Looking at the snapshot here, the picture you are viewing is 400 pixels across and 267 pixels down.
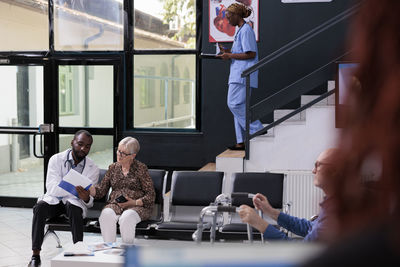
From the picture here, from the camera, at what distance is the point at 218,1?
722cm

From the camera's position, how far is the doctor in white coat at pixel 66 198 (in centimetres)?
523

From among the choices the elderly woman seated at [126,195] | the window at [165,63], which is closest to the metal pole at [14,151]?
the window at [165,63]

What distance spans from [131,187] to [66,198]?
0.61 metres

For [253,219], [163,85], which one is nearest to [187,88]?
[163,85]

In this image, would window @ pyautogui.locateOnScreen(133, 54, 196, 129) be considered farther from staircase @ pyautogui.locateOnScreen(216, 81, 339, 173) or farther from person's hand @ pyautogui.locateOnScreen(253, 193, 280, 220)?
person's hand @ pyautogui.locateOnScreen(253, 193, 280, 220)

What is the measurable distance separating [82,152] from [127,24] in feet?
8.01

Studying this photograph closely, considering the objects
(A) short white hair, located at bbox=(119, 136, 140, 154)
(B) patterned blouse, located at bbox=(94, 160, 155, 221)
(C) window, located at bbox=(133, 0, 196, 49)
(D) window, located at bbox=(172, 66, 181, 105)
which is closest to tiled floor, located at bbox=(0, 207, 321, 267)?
(B) patterned blouse, located at bbox=(94, 160, 155, 221)

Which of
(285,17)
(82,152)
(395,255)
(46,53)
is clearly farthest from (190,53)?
(395,255)

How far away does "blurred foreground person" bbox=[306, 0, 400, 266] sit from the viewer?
0.27 meters

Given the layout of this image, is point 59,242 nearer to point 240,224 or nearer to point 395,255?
point 240,224

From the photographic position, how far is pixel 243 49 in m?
6.23

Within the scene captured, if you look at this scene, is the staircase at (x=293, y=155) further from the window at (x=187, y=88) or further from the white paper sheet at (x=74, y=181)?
the window at (x=187, y=88)

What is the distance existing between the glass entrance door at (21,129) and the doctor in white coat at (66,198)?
2.25 meters

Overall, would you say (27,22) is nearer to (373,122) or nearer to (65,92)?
(65,92)
